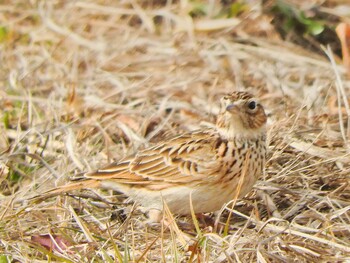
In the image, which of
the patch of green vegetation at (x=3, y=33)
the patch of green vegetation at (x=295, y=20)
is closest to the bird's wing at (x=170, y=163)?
the patch of green vegetation at (x=295, y=20)

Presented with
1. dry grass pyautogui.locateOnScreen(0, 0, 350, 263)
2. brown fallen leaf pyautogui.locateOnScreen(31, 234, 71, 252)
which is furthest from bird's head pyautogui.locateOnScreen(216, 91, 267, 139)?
brown fallen leaf pyautogui.locateOnScreen(31, 234, 71, 252)

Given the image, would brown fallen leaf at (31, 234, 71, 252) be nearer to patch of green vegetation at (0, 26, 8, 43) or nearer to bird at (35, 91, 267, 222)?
bird at (35, 91, 267, 222)

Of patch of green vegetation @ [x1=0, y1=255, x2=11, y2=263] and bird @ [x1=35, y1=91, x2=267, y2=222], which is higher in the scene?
bird @ [x1=35, y1=91, x2=267, y2=222]

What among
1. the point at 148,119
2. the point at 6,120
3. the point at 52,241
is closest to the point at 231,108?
the point at 52,241

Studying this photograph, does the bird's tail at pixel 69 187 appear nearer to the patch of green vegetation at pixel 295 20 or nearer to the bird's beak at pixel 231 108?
the bird's beak at pixel 231 108

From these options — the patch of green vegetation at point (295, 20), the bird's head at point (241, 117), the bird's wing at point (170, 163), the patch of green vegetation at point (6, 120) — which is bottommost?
the patch of green vegetation at point (6, 120)

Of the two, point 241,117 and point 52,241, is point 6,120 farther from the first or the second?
point 241,117
